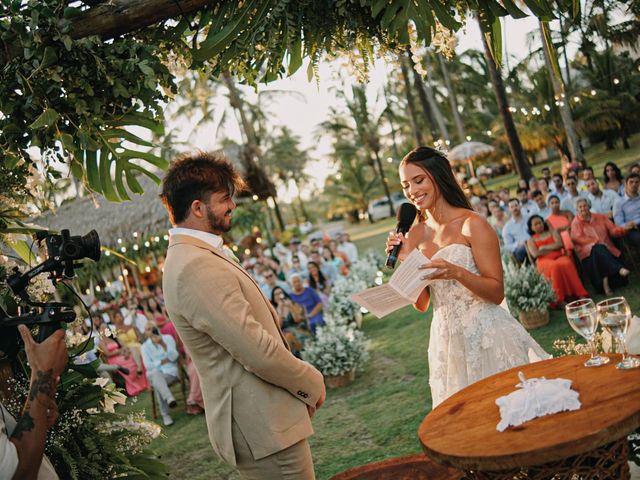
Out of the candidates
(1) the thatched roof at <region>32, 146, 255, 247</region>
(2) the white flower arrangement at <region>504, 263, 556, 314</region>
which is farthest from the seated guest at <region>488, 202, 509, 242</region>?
(1) the thatched roof at <region>32, 146, 255, 247</region>

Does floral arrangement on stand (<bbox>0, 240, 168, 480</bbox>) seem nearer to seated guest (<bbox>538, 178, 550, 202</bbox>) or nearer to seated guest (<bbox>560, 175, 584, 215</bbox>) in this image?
seated guest (<bbox>560, 175, 584, 215</bbox>)

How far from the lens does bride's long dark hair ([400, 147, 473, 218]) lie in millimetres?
3900

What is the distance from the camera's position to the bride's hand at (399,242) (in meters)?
3.96

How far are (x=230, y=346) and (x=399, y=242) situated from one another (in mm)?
1582

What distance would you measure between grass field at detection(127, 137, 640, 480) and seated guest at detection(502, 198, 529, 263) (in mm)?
1570

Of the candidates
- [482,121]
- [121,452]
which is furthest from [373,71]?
[482,121]

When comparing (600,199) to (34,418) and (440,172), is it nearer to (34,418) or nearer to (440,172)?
(440,172)

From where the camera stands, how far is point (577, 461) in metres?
2.34

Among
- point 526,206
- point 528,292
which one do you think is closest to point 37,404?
point 528,292

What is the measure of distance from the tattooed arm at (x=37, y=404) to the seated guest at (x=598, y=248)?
7.77 m

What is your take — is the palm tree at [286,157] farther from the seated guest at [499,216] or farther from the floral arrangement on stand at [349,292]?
the seated guest at [499,216]

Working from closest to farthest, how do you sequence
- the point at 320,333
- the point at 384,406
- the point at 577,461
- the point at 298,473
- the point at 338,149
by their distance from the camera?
the point at 577,461 → the point at 298,473 → the point at 384,406 → the point at 320,333 → the point at 338,149

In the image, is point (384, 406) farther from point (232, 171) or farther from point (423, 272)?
point (232, 171)

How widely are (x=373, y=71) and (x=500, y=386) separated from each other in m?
2.03
